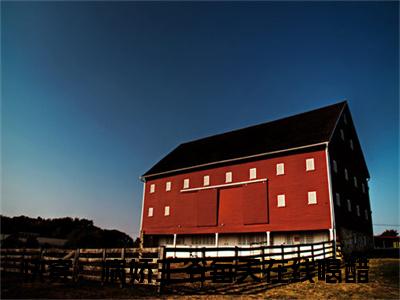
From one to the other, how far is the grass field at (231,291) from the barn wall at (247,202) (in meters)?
9.50

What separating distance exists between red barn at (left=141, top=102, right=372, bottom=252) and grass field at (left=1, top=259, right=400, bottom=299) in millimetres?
9396

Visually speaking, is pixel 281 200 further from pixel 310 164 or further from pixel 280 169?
pixel 310 164

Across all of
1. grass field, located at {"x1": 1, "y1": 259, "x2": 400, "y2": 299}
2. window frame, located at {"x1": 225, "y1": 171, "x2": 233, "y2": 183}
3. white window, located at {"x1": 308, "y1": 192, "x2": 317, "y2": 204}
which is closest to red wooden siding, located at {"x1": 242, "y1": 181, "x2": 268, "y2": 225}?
window frame, located at {"x1": 225, "y1": 171, "x2": 233, "y2": 183}

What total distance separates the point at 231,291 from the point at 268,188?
15.1 meters

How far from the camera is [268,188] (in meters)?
24.7

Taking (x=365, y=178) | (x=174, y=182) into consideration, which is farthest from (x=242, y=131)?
(x=365, y=178)

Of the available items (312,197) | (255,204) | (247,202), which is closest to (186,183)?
(247,202)

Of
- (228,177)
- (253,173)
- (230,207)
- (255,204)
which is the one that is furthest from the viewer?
(228,177)

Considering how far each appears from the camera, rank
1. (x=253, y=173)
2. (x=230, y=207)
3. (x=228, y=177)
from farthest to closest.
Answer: (x=228, y=177) → (x=230, y=207) → (x=253, y=173)

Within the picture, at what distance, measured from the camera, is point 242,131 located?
109ft

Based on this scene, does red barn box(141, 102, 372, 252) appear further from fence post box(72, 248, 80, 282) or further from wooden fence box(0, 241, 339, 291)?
fence post box(72, 248, 80, 282)

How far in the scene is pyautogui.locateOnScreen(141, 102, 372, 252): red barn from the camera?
22641 millimetres

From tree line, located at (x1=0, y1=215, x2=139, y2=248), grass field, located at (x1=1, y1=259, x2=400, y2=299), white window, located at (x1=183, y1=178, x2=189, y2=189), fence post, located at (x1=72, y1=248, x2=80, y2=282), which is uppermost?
white window, located at (x1=183, y1=178, x2=189, y2=189)

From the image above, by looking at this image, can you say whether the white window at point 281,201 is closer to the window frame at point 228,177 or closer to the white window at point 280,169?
the white window at point 280,169
